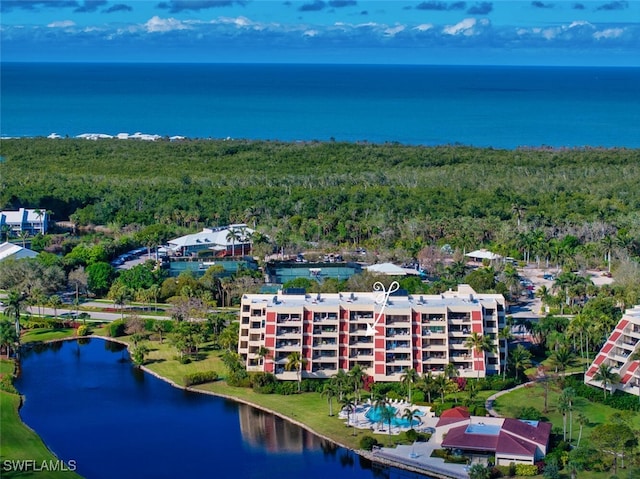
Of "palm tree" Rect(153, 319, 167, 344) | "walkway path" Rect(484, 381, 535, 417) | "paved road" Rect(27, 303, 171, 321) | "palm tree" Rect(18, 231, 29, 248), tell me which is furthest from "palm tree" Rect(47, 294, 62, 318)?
"walkway path" Rect(484, 381, 535, 417)

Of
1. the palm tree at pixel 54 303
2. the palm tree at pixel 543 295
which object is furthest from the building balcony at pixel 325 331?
the palm tree at pixel 54 303

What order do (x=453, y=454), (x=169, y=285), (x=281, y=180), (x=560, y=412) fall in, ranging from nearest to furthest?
1. (x=453, y=454)
2. (x=560, y=412)
3. (x=169, y=285)
4. (x=281, y=180)

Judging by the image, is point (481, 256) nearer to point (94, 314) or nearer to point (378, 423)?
point (94, 314)

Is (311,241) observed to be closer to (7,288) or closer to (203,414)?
(7,288)

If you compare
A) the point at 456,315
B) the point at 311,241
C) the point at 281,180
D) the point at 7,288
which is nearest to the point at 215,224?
the point at 311,241

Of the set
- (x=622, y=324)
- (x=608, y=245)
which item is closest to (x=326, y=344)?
(x=622, y=324)
